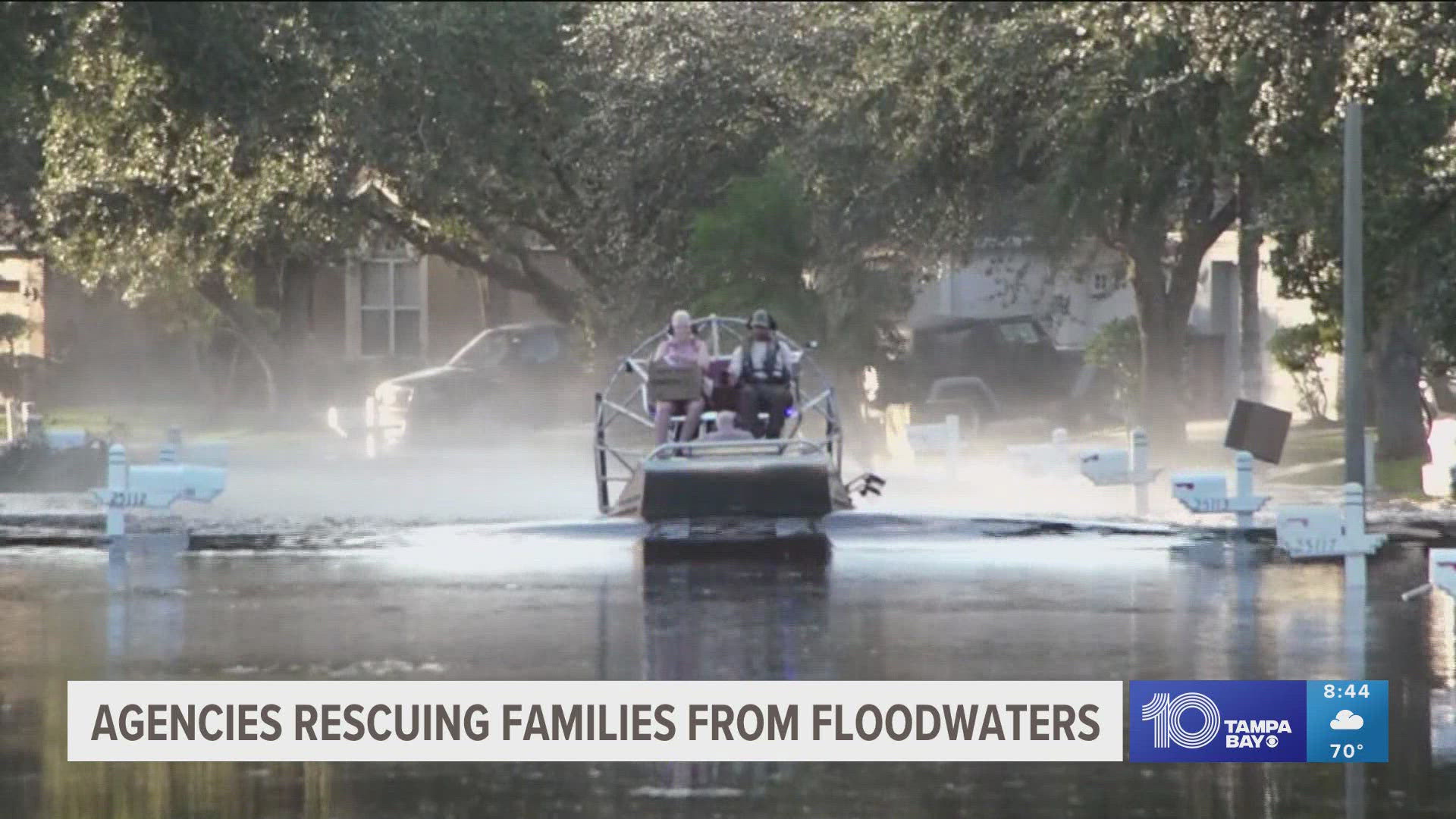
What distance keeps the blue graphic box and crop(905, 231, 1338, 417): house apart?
22.8 metres

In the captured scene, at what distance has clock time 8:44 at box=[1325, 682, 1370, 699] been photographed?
13.4 metres

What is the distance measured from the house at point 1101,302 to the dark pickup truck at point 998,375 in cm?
60

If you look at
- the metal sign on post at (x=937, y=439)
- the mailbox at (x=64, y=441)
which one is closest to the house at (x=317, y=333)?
the mailbox at (x=64, y=441)

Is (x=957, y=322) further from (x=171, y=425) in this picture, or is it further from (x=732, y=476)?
(x=732, y=476)

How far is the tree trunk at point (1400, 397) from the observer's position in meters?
30.5

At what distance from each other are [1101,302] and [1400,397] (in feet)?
66.9

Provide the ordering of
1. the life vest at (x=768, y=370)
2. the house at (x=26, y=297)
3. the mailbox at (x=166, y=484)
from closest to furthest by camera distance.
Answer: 1. the mailbox at (x=166, y=484)
2. the life vest at (x=768, y=370)
3. the house at (x=26, y=297)

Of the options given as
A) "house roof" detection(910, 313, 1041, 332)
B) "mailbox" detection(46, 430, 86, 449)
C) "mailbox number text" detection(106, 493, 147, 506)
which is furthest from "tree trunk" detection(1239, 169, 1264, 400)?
"mailbox number text" detection(106, 493, 147, 506)

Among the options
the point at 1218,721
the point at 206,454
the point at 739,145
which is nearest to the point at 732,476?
the point at 206,454

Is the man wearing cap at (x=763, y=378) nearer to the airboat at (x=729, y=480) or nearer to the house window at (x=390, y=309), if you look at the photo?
the airboat at (x=729, y=480)

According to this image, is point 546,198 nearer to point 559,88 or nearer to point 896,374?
point 559,88

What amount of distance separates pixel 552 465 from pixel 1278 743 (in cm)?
2485

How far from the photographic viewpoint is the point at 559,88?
1657 inches

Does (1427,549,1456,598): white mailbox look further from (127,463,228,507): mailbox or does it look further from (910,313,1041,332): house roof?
(910,313,1041,332): house roof
